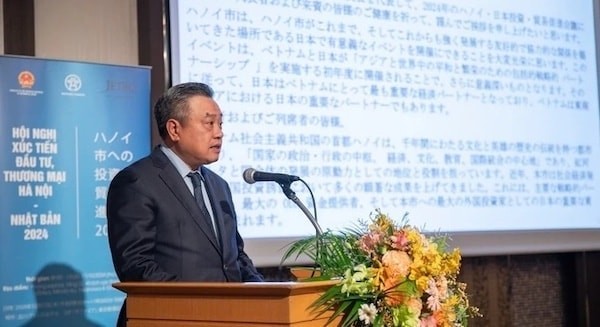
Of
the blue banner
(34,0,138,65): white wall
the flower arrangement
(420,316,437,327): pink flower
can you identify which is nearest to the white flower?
the flower arrangement

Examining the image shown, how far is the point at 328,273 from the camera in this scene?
191 cm

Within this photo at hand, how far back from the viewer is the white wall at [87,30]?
337 cm

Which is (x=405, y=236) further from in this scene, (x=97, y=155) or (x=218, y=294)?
(x=97, y=155)

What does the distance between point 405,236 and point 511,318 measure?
119 inches

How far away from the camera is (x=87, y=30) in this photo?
3.44 metres

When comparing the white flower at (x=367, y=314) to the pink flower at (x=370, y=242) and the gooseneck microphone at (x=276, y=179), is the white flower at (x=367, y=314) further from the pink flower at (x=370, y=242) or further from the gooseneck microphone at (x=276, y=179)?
the gooseneck microphone at (x=276, y=179)

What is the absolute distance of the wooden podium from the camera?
1680mm

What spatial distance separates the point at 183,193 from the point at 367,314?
67 centimetres

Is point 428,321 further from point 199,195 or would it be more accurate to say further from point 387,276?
point 199,195

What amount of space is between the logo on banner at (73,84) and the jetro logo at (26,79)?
0.38 feet

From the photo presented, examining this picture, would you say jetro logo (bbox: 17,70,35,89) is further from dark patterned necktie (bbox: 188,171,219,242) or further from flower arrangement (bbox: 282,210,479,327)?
flower arrangement (bbox: 282,210,479,327)

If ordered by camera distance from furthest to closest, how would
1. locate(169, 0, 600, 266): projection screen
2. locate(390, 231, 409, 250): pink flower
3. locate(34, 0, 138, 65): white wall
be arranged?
locate(169, 0, 600, 266): projection screen, locate(34, 0, 138, 65): white wall, locate(390, 231, 409, 250): pink flower

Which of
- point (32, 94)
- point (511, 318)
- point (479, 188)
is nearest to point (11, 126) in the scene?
point (32, 94)

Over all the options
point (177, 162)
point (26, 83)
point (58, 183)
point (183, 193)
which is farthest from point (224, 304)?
point (26, 83)
